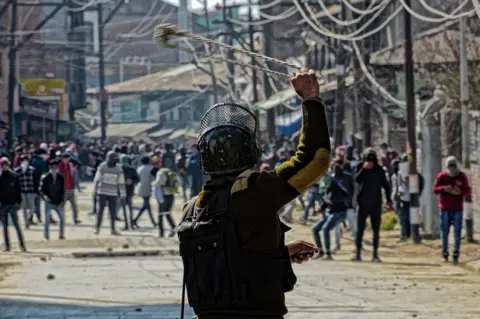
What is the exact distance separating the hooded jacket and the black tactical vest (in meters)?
14.2

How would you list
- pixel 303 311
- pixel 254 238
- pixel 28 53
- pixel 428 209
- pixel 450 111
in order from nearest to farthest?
pixel 254 238, pixel 303 311, pixel 428 209, pixel 450 111, pixel 28 53

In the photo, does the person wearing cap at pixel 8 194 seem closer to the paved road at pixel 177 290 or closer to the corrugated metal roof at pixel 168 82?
the paved road at pixel 177 290

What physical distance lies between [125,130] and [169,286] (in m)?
74.0

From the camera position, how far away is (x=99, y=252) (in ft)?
68.3

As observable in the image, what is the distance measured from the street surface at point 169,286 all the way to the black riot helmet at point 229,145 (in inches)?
277

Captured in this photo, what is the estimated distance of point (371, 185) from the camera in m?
19.6

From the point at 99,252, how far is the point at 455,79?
8282 millimetres

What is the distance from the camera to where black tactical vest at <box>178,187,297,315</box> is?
523 centimetres

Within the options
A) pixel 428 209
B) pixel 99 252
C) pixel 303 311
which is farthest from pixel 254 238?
pixel 428 209

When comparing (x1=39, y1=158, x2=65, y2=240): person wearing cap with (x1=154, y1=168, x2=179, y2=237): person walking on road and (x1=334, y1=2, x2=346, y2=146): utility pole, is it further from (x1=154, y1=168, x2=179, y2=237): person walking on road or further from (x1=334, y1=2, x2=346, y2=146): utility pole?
(x1=334, y1=2, x2=346, y2=146): utility pole

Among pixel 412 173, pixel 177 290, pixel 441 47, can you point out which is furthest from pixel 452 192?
pixel 441 47

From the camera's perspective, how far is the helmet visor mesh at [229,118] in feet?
18.4

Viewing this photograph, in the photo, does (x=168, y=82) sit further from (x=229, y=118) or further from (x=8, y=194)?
(x=229, y=118)

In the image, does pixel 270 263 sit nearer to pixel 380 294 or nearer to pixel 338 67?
pixel 380 294
